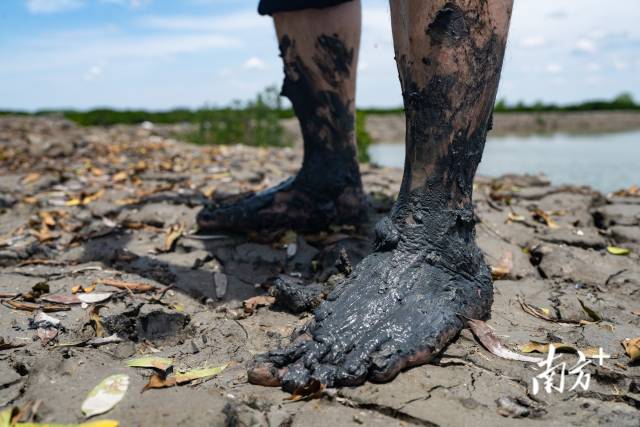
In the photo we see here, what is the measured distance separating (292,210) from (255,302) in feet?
2.21

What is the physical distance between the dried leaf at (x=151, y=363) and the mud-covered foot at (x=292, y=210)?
109 cm

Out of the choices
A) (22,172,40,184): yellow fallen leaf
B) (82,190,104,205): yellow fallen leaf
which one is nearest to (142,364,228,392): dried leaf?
(82,190,104,205): yellow fallen leaf

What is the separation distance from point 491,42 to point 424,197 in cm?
44

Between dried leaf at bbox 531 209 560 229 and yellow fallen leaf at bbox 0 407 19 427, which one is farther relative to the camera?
dried leaf at bbox 531 209 560 229

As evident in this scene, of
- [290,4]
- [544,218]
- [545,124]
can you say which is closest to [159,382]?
[290,4]

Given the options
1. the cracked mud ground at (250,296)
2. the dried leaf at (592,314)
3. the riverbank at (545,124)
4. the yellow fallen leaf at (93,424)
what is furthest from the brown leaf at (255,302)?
the riverbank at (545,124)

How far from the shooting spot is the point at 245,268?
2.27 metres

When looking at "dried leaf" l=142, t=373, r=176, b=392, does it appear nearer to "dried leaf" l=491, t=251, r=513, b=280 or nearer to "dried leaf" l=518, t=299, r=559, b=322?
"dried leaf" l=518, t=299, r=559, b=322

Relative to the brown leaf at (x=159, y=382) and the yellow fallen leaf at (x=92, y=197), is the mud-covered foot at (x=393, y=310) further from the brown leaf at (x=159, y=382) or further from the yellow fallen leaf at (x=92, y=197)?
the yellow fallen leaf at (x=92, y=197)

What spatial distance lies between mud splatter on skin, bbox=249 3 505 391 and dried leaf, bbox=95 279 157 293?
0.76 meters

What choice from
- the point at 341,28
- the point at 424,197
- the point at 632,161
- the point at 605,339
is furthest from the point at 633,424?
the point at 632,161

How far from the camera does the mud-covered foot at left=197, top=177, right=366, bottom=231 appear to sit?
2.44m

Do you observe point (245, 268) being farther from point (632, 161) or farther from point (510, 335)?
point (632, 161)

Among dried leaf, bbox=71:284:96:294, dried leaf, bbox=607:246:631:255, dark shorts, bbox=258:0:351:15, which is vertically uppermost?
dark shorts, bbox=258:0:351:15
